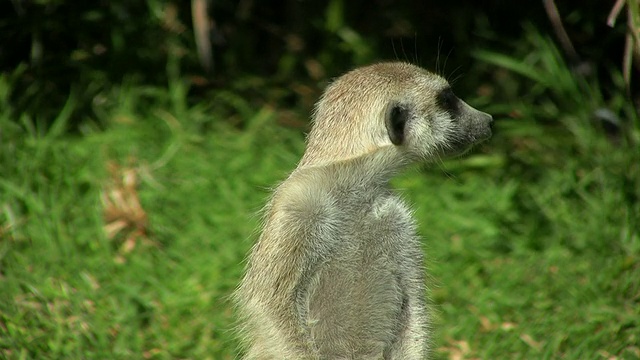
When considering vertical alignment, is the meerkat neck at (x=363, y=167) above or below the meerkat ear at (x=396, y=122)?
below

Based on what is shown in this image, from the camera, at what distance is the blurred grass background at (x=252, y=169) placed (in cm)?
447

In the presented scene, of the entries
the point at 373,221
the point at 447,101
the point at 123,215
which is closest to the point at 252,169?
the point at 123,215

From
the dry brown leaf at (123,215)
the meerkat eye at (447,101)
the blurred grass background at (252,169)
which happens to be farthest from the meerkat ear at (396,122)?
the dry brown leaf at (123,215)

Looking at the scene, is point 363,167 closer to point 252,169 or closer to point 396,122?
point 396,122

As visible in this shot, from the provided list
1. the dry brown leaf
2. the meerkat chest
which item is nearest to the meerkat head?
the meerkat chest

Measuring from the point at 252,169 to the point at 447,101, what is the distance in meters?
2.40

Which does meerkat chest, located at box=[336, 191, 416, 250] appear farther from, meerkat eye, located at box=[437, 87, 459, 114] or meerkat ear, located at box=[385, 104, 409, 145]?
meerkat eye, located at box=[437, 87, 459, 114]

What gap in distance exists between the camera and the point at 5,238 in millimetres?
4824

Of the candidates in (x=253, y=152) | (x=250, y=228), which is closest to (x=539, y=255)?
(x=250, y=228)

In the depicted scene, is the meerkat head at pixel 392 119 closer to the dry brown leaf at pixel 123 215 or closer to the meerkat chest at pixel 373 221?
the meerkat chest at pixel 373 221

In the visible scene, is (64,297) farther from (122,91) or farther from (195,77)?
(195,77)

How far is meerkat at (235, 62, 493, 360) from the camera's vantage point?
327cm

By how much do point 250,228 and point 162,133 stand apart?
3.68ft

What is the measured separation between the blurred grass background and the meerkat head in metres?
0.84
